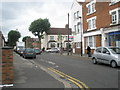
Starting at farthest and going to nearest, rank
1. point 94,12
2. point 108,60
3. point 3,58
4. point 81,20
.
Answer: point 81,20 < point 94,12 < point 108,60 < point 3,58

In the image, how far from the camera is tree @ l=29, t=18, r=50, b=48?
2494 inches

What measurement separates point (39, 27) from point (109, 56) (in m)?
53.1

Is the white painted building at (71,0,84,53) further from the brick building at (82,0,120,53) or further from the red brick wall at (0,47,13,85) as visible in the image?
the red brick wall at (0,47,13,85)

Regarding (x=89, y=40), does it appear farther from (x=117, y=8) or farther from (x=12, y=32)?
(x=12, y=32)

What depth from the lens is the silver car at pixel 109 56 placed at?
38.6ft

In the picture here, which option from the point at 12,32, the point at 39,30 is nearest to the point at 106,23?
the point at 39,30

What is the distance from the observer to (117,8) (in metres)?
21.5

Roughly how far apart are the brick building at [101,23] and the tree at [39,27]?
112 ft

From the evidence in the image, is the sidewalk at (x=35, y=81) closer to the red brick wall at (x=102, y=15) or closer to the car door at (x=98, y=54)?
the car door at (x=98, y=54)

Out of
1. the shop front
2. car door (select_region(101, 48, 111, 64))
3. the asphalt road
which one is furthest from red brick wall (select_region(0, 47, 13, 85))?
the shop front

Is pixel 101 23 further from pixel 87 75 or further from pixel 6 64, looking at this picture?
pixel 6 64

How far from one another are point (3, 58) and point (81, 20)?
26.8 meters

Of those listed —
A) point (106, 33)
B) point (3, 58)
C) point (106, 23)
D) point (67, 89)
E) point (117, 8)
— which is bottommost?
point (67, 89)

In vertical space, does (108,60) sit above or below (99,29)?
below
